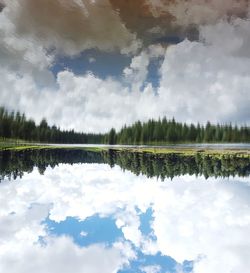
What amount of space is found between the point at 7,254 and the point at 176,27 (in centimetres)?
167

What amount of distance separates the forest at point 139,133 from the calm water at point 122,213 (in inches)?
3.6

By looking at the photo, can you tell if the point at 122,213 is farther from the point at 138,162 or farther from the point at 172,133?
the point at 172,133

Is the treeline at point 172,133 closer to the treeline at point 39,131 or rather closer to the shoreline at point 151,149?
the shoreline at point 151,149

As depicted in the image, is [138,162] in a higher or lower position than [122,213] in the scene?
higher

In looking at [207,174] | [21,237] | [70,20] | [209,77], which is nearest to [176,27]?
[209,77]

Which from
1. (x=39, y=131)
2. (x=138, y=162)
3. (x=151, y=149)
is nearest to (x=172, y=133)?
(x=151, y=149)

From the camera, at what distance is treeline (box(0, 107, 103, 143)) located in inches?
118

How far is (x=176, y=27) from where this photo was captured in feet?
9.87

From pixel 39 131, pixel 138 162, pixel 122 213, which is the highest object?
pixel 39 131

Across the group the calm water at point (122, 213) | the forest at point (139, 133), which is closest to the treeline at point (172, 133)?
the forest at point (139, 133)

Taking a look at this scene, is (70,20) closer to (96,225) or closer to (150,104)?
(150,104)

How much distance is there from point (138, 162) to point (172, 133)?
27cm

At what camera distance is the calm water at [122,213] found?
278cm

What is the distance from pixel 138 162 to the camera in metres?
2.99
